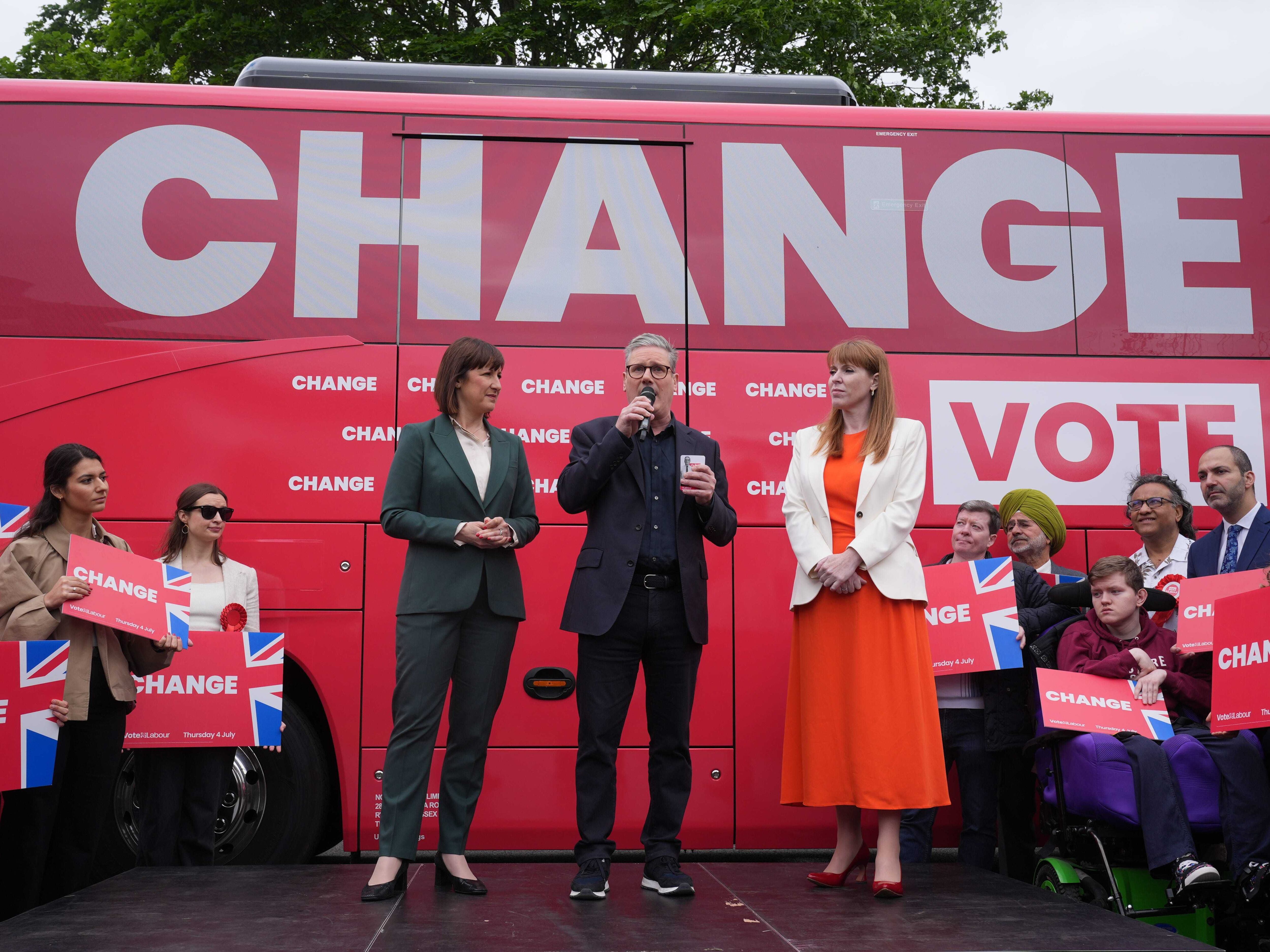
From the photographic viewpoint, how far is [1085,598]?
479cm

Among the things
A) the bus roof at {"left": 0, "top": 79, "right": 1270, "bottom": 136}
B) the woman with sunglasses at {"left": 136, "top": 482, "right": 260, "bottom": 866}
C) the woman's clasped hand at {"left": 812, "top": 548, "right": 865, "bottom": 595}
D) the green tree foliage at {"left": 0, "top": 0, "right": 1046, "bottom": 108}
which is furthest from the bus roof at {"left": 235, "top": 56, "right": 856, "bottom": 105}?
the green tree foliage at {"left": 0, "top": 0, "right": 1046, "bottom": 108}

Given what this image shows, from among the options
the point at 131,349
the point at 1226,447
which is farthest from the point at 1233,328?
the point at 131,349

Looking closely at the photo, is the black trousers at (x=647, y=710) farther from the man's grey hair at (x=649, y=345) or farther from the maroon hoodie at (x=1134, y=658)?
the maroon hoodie at (x=1134, y=658)

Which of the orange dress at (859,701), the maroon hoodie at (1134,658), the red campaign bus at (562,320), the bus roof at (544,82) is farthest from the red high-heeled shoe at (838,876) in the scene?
the bus roof at (544,82)

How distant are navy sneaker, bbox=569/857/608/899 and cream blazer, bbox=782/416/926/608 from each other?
1.26 meters

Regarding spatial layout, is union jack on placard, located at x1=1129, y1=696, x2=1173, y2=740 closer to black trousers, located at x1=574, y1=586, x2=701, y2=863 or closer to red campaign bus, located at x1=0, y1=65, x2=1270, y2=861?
red campaign bus, located at x1=0, y1=65, x2=1270, y2=861

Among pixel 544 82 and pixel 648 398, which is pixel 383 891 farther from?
pixel 544 82

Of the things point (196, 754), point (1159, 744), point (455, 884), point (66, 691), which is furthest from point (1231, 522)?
point (66, 691)

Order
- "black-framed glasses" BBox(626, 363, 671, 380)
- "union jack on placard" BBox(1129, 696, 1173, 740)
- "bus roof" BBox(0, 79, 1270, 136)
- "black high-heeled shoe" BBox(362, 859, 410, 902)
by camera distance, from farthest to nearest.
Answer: "bus roof" BBox(0, 79, 1270, 136) → "union jack on placard" BBox(1129, 696, 1173, 740) → "black-framed glasses" BBox(626, 363, 671, 380) → "black high-heeled shoe" BBox(362, 859, 410, 902)

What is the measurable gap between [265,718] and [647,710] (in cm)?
187

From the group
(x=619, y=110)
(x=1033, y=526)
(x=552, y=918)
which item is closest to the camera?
(x=552, y=918)

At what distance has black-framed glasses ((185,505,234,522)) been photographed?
4.75m

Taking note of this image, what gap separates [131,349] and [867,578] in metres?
3.59

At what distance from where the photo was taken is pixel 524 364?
5.17 meters
